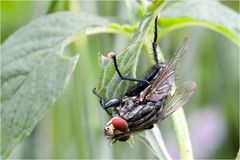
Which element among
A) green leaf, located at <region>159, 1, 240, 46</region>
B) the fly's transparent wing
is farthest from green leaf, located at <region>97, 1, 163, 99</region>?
green leaf, located at <region>159, 1, 240, 46</region>

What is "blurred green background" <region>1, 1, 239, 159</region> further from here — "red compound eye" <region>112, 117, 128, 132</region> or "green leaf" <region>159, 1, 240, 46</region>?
"red compound eye" <region>112, 117, 128, 132</region>

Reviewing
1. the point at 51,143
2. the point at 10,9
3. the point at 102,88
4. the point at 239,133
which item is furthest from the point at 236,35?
the point at 10,9

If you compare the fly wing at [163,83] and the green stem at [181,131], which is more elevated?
the fly wing at [163,83]

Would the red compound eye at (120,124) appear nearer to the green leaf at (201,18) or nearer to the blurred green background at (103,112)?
the green leaf at (201,18)

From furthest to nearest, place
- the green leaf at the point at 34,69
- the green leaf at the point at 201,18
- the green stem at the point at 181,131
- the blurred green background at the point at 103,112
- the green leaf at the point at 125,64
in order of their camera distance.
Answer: the blurred green background at the point at 103,112 → the green leaf at the point at 201,18 → the green leaf at the point at 34,69 → the green stem at the point at 181,131 → the green leaf at the point at 125,64

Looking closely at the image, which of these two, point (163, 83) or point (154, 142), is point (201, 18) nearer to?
point (163, 83)

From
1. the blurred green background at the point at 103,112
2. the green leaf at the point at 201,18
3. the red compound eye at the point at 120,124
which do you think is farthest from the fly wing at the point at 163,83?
the blurred green background at the point at 103,112

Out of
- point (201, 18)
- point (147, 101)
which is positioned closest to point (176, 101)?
point (147, 101)
